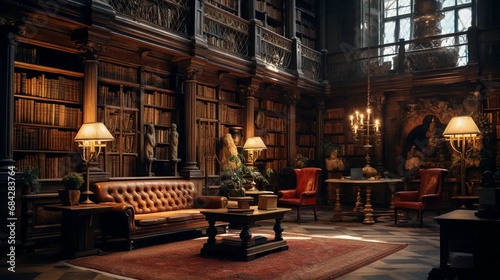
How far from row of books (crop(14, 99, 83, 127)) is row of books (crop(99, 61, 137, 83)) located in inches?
32.2

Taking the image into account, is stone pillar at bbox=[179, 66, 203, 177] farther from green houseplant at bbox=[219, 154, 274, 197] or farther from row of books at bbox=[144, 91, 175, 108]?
green houseplant at bbox=[219, 154, 274, 197]

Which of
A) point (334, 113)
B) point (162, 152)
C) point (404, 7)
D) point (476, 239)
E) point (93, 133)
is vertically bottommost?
point (476, 239)

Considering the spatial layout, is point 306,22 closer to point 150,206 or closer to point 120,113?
point 120,113

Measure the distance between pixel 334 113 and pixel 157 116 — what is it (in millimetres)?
5985

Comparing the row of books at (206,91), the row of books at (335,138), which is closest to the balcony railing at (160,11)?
the row of books at (206,91)

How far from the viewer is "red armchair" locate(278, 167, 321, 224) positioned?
870 cm

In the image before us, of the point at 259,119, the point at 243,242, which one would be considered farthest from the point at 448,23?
the point at 243,242

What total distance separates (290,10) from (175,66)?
14.2 feet

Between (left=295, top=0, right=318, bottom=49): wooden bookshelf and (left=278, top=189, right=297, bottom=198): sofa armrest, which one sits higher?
(left=295, top=0, right=318, bottom=49): wooden bookshelf

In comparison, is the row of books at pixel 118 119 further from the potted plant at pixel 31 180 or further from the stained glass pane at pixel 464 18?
the stained glass pane at pixel 464 18

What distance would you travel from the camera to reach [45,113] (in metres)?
6.59

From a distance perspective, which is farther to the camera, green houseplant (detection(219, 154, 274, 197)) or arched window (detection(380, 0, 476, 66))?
arched window (detection(380, 0, 476, 66))

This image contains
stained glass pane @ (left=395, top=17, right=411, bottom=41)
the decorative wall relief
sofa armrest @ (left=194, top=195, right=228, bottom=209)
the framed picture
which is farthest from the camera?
stained glass pane @ (left=395, top=17, right=411, bottom=41)

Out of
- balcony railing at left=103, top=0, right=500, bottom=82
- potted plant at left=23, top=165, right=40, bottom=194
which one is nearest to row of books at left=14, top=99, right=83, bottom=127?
potted plant at left=23, top=165, right=40, bottom=194
